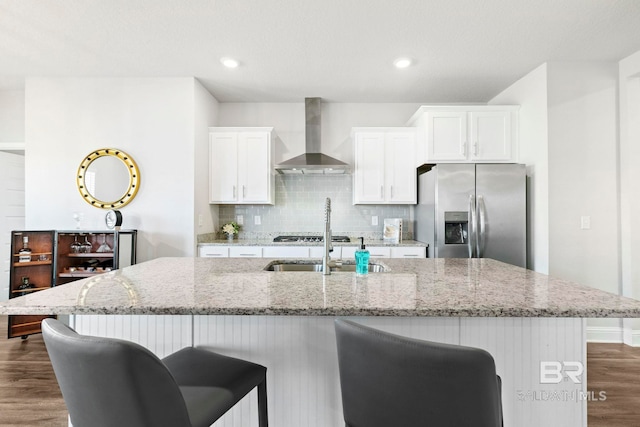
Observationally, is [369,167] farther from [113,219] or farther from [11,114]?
[11,114]

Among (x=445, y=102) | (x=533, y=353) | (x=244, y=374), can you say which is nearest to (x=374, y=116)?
(x=445, y=102)

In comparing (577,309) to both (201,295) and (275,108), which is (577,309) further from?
(275,108)

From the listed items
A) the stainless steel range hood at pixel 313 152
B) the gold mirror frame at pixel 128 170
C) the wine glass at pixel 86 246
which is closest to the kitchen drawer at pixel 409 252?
the stainless steel range hood at pixel 313 152

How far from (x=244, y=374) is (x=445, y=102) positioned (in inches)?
162

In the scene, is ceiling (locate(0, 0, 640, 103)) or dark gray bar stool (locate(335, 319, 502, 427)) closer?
dark gray bar stool (locate(335, 319, 502, 427))

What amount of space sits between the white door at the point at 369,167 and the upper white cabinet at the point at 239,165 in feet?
3.58

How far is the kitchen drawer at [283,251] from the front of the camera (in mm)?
3479

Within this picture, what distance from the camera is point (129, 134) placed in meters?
3.40

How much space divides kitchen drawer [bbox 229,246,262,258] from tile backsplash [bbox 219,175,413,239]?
0.70 m

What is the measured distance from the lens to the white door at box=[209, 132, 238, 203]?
3.81 meters

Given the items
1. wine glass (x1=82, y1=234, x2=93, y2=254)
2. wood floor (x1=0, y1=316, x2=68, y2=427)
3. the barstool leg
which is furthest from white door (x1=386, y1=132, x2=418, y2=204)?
wood floor (x1=0, y1=316, x2=68, y2=427)

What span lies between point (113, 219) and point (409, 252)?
315 cm

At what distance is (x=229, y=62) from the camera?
304 cm

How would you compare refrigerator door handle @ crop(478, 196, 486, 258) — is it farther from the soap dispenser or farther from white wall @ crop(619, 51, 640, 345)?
the soap dispenser
